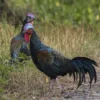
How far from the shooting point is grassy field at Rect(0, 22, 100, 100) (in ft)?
31.1

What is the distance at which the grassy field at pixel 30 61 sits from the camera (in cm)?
948

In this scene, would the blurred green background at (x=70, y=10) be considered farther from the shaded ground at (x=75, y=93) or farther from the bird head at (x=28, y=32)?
the shaded ground at (x=75, y=93)

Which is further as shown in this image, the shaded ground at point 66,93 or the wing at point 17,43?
the wing at point 17,43

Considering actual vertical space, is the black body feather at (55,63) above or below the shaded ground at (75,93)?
above

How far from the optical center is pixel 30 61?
10453mm

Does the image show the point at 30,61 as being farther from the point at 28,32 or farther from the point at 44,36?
the point at 44,36

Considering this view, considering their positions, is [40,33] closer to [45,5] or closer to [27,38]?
→ [27,38]

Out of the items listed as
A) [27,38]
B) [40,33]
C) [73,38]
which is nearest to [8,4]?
[40,33]

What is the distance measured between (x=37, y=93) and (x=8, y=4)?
9240mm

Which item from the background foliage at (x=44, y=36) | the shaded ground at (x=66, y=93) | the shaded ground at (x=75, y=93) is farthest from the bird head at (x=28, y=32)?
the shaded ground at (x=75, y=93)

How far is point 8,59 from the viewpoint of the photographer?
33.7 ft

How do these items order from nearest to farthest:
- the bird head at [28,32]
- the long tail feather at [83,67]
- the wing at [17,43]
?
the long tail feather at [83,67], the bird head at [28,32], the wing at [17,43]

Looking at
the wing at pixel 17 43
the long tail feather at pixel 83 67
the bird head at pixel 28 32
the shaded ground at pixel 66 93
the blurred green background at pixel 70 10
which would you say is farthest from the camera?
the blurred green background at pixel 70 10

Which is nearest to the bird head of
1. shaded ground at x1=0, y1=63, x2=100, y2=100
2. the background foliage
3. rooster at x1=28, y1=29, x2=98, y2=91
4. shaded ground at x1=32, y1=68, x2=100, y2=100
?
rooster at x1=28, y1=29, x2=98, y2=91
